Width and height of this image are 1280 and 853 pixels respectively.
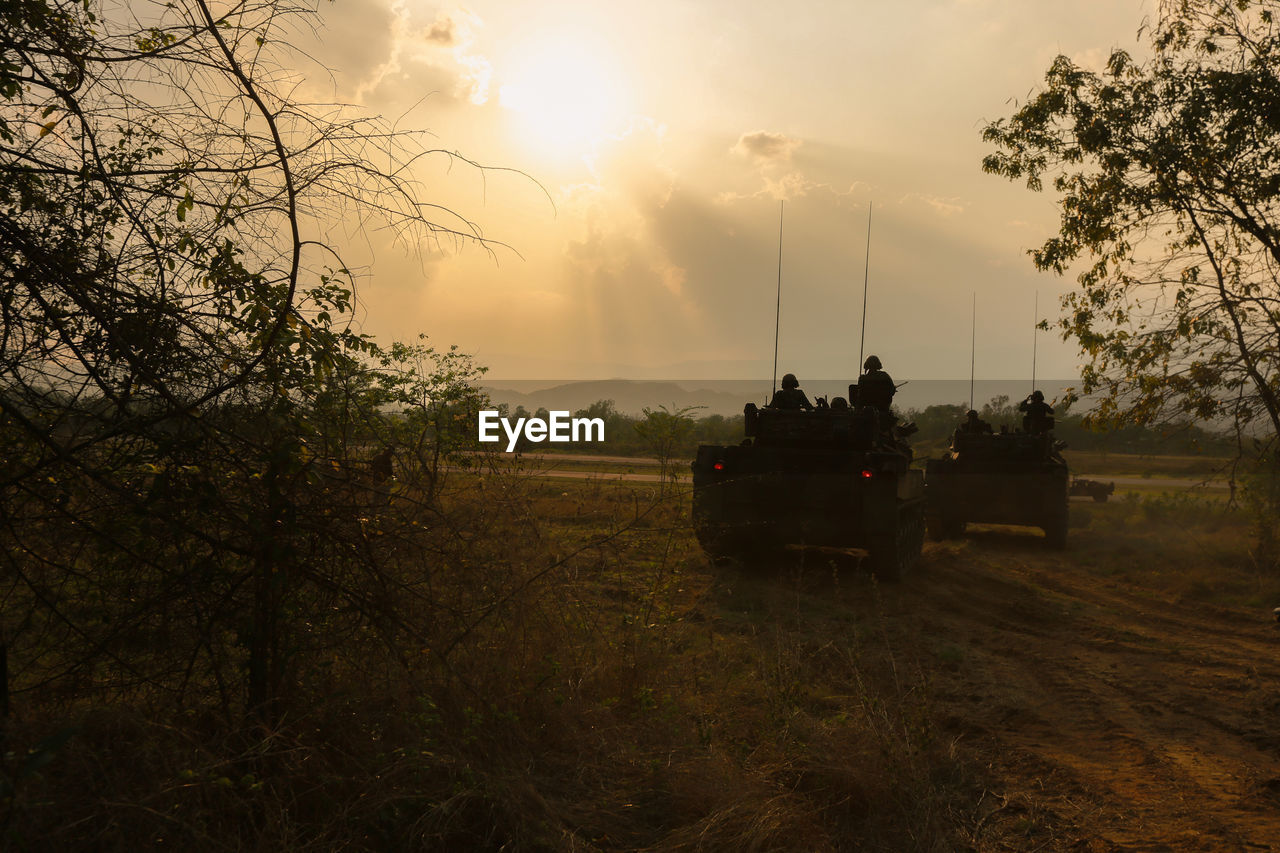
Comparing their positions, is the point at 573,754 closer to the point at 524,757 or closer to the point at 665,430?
the point at 524,757

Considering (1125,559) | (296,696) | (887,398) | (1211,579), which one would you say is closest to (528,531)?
(296,696)

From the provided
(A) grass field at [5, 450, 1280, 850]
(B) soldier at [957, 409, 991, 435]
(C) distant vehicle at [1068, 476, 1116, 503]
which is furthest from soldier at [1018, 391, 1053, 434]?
(A) grass field at [5, 450, 1280, 850]

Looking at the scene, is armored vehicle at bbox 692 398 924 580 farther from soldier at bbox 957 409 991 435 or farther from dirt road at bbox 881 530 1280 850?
soldier at bbox 957 409 991 435

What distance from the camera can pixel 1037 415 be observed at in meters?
15.9

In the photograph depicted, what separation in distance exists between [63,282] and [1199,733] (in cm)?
695

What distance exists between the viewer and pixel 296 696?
13.5ft

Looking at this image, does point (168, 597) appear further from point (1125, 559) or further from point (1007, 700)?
point (1125, 559)

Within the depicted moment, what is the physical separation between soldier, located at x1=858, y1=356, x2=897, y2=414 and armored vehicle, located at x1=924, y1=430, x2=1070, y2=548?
3514 millimetres

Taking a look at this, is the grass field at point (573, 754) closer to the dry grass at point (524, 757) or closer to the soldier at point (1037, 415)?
the dry grass at point (524, 757)

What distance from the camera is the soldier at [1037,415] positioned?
15.8 metres

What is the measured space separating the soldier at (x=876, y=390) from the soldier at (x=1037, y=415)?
464cm

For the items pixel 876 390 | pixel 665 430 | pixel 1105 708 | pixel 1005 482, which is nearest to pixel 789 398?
pixel 876 390

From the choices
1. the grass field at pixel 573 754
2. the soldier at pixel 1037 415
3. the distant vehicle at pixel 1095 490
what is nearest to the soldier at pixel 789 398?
the grass field at pixel 573 754

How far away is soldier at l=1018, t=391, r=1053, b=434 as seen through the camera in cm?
1584
